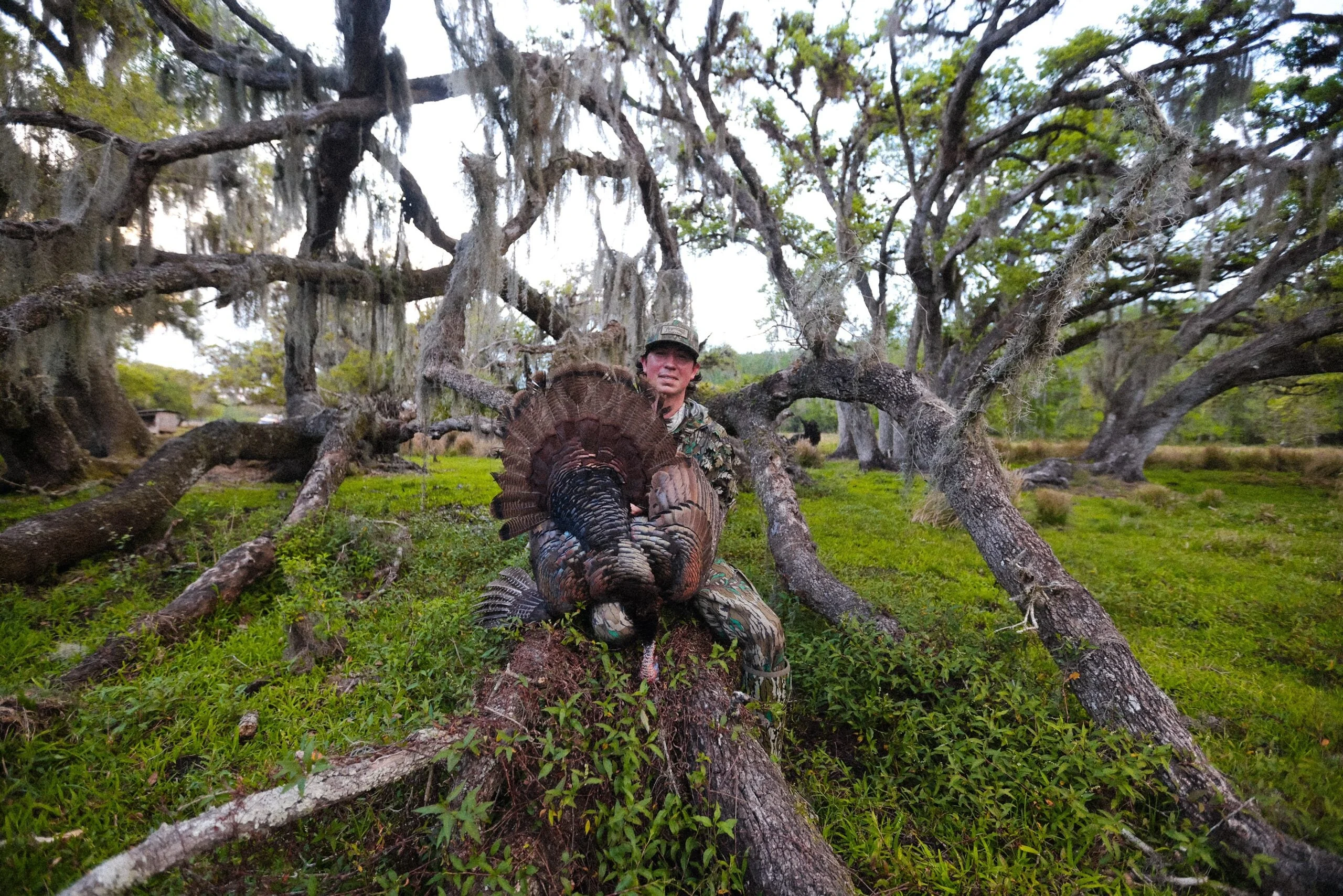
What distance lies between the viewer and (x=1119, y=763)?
2211 millimetres

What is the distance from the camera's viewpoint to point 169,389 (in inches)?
1278

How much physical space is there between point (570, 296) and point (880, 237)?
10.0 m

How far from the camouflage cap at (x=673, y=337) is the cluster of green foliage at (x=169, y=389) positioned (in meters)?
36.2

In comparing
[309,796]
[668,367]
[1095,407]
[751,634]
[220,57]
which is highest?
[220,57]

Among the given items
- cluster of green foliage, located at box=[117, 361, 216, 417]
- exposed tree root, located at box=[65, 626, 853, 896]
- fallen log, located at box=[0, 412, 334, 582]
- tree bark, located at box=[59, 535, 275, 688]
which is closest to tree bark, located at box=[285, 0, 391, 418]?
fallen log, located at box=[0, 412, 334, 582]

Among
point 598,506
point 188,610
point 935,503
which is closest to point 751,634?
point 598,506

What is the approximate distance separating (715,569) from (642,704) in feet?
3.22

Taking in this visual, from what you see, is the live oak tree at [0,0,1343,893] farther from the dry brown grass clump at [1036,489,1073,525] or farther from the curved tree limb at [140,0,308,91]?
the dry brown grass clump at [1036,489,1073,525]

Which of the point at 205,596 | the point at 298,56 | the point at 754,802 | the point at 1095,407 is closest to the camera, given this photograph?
the point at 754,802

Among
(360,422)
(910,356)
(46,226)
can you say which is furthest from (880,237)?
(46,226)

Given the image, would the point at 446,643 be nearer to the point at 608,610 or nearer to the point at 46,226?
the point at 608,610

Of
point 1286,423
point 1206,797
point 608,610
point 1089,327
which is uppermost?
point 1089,327

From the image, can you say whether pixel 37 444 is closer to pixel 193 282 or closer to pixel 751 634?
pixel 193 282

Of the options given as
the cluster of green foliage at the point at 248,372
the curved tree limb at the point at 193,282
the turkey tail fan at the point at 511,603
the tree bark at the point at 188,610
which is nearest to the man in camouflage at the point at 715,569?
the turkey tail fan at the point at 511,603
